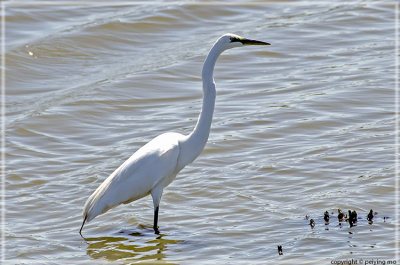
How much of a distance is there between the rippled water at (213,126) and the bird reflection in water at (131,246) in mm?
16

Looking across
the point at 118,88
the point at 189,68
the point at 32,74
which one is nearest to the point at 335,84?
the point at 189,68

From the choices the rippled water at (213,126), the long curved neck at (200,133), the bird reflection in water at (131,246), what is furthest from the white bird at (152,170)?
the rippled water at (213,126)

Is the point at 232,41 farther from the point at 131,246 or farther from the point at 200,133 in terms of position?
the point at 131,246

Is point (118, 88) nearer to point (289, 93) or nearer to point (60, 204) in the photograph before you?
point (289, 93)

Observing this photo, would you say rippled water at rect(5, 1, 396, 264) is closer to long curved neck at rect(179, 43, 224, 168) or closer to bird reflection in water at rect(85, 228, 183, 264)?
bird reflection in water at rect(85, 228, 183, 264)

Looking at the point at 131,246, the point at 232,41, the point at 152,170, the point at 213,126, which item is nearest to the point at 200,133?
the point at 152,170

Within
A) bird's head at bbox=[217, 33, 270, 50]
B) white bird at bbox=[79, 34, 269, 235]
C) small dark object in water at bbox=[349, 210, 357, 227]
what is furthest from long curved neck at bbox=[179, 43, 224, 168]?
small dark object in water at bbox=[349, 210, 357, 227]

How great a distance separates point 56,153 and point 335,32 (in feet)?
19.5

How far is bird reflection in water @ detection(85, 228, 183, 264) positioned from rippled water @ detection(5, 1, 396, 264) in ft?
0.05

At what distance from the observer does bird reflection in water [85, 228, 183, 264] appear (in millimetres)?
5715

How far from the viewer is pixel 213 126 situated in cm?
872

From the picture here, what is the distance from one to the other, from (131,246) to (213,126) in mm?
3070

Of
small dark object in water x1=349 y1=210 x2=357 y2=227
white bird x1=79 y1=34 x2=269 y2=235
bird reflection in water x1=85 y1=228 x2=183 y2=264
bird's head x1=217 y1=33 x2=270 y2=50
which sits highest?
bird's head x1=217 y1=33 x2=270 y2=50

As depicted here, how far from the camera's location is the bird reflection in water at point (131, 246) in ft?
18.7
